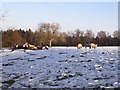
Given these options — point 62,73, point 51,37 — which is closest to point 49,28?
point 51,37

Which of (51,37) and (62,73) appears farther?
(51,37)

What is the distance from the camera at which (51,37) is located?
96688mm

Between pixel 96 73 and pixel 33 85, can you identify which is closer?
pixel 33 85

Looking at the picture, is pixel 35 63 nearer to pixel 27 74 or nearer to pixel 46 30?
pixel 27 74

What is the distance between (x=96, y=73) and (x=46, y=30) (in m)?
88.9

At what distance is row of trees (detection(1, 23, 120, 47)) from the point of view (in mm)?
70262

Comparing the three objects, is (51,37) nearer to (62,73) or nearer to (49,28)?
(49,28)

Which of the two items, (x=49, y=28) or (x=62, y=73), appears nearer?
(x=62, y=73)

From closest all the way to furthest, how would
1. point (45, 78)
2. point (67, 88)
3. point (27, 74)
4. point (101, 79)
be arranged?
point (67, 88)
point (101, 79)
point (45, 78)
point (27, 74)

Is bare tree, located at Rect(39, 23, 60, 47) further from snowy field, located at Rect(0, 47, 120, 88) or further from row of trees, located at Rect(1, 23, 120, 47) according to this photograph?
snowy field, located at Rect(0, 47, 120, 88)

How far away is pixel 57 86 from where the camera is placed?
1545 cm

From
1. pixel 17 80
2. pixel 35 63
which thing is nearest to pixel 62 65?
pixel 35 63

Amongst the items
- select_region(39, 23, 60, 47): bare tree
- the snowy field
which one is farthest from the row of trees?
the snowy field

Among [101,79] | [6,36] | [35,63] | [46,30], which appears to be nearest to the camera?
[101,79]
